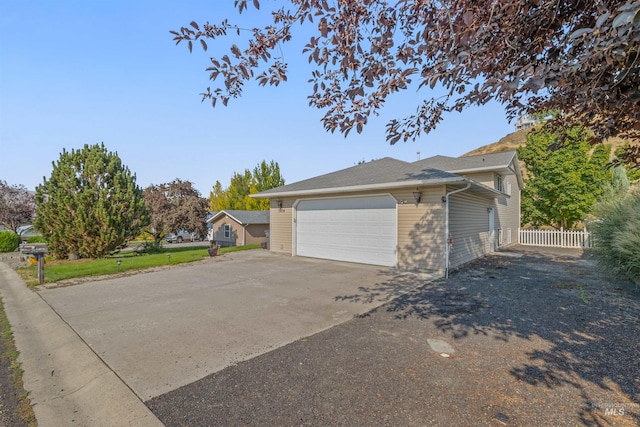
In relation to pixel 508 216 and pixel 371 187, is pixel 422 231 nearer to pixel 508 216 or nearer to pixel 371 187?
pixel 371 187

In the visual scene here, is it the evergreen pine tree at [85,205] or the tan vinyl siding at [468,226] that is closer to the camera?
the tan vinyl siding at [468,226]

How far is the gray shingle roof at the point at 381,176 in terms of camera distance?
8719 millimetres

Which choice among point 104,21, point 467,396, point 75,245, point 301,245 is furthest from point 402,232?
point 75,245

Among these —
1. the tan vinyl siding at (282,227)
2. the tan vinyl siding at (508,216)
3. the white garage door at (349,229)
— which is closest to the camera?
the white garage door at (349,229)

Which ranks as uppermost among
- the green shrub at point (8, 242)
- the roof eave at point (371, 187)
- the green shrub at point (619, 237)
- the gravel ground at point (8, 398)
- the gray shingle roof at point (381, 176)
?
the gray shingle roof at point (381, 176)

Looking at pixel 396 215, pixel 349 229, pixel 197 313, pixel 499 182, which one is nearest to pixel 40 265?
pixel 197 313

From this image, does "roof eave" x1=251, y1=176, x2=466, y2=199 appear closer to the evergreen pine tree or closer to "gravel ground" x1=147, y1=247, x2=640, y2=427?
"gravel ground" x1=147, y1=247, x2=640, y2=427

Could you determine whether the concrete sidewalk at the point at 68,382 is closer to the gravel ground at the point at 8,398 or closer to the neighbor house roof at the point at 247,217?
the gravel ground at the point at 8,398

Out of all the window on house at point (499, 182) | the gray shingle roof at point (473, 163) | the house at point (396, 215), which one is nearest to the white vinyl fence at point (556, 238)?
the house at point (396, 215)

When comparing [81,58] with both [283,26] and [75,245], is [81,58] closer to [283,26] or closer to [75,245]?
[283,26]

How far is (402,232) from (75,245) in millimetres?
13017

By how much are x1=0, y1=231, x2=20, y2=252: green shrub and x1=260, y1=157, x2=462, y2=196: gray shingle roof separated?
16373 mm

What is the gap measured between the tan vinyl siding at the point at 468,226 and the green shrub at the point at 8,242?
23.4 meters

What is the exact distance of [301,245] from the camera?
Answer: 1188 centimetres
